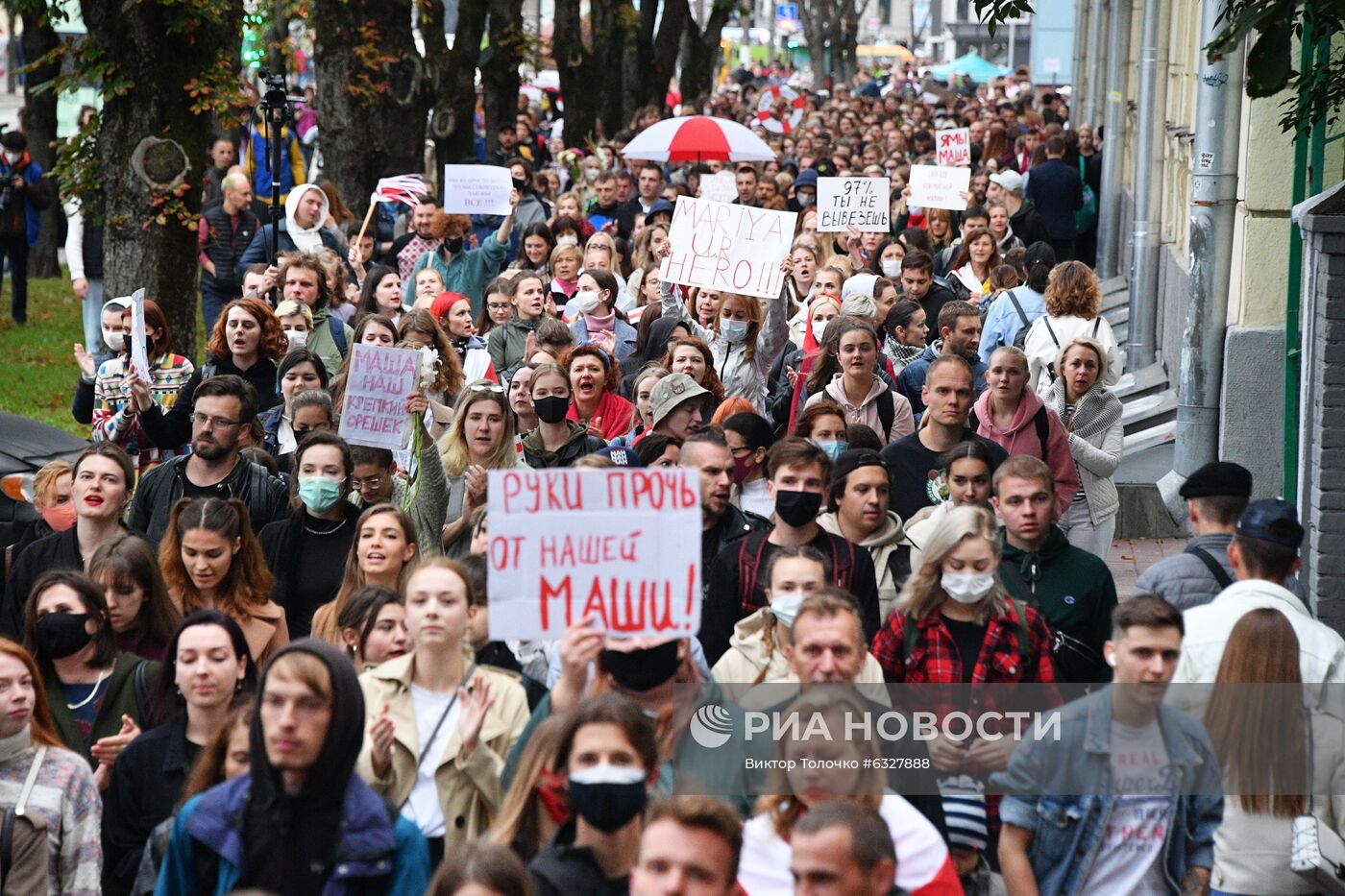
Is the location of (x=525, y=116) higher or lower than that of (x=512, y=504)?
higher

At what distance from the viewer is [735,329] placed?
38.2 ft

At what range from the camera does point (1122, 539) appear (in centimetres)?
1334

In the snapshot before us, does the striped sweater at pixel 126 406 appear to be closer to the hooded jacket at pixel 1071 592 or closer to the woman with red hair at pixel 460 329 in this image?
the woman with red hair at pixel 460 329

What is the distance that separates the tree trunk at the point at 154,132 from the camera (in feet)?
51.2

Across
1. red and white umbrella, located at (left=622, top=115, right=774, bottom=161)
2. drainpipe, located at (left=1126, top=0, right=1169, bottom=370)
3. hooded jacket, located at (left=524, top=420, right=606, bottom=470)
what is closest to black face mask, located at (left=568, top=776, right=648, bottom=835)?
hooded jacket, located at (left=524, top=420, right=606, bottom=470)

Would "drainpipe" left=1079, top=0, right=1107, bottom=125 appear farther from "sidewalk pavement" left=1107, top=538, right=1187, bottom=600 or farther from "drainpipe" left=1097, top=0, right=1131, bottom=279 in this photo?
"sidewalk pavement" left=1107, top=538, right=1187, bottom=600

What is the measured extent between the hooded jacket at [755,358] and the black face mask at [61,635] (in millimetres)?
5316

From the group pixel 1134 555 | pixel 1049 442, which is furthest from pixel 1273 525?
pixel 1134 555

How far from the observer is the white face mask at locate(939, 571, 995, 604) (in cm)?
631

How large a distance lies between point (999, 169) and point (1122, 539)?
12.2 meters

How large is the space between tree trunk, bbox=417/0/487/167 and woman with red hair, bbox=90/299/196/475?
1500 centimetres

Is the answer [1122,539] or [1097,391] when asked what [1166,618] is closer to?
[1097,391]

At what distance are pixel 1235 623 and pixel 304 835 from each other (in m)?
2.60

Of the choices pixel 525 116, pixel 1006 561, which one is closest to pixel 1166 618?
pixel 1006 561
